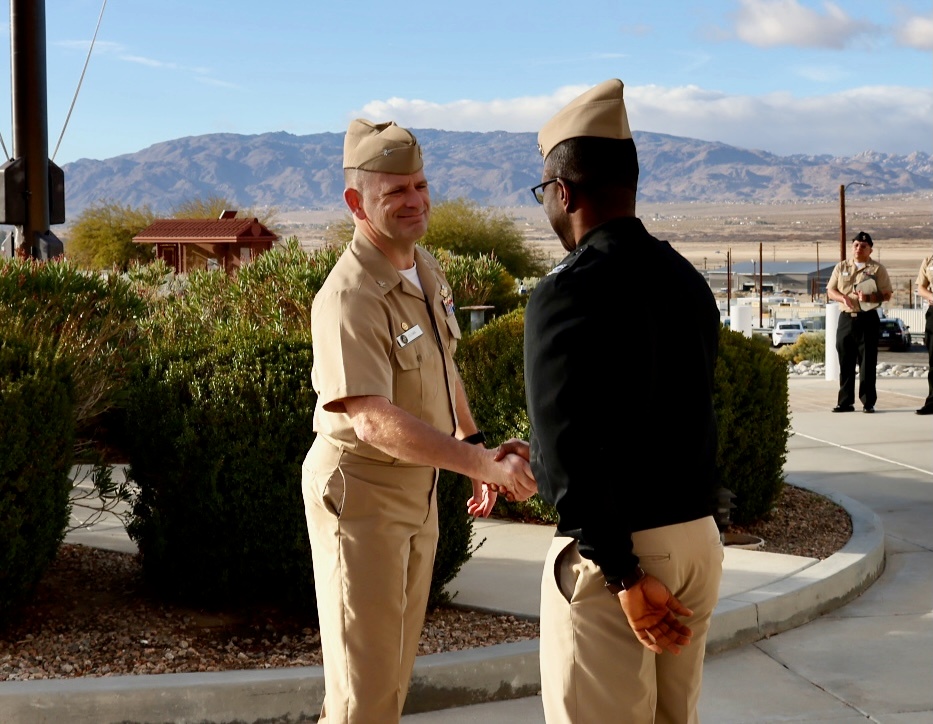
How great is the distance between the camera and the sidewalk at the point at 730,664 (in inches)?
158

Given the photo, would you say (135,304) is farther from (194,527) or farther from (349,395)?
(349,395)

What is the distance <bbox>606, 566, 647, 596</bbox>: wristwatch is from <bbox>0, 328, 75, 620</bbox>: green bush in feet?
8.94

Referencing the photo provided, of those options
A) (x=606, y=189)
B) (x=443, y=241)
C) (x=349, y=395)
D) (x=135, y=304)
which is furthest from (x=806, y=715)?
(x=443, y=241)

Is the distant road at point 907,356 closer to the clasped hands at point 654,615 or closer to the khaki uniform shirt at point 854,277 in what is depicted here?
the khaki uniform shirt at point 854,277

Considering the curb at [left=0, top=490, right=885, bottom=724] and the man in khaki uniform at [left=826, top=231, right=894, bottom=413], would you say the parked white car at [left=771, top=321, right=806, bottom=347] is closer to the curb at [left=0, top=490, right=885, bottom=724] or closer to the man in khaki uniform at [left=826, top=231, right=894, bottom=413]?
the man in khaki uniform at [left=826, top=231, right=894, bottom=413]

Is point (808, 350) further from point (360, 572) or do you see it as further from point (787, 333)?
point (360, 572)

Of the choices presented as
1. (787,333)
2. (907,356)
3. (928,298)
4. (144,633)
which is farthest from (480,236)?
(787,333)

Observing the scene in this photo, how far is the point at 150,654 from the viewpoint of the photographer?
4492 millimetres

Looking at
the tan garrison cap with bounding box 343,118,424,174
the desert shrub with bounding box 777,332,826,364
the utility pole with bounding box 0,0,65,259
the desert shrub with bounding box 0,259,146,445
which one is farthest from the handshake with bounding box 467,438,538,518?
the desert shrub with bounding box 777,332,826,364

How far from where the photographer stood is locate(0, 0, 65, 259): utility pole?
364 inches

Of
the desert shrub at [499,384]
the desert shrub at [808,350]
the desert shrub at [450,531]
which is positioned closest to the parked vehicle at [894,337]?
the desert shrub at [808,350]

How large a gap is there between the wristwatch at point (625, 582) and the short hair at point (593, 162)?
0.82m

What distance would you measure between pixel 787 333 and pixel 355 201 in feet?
173

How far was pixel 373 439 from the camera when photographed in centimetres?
305
